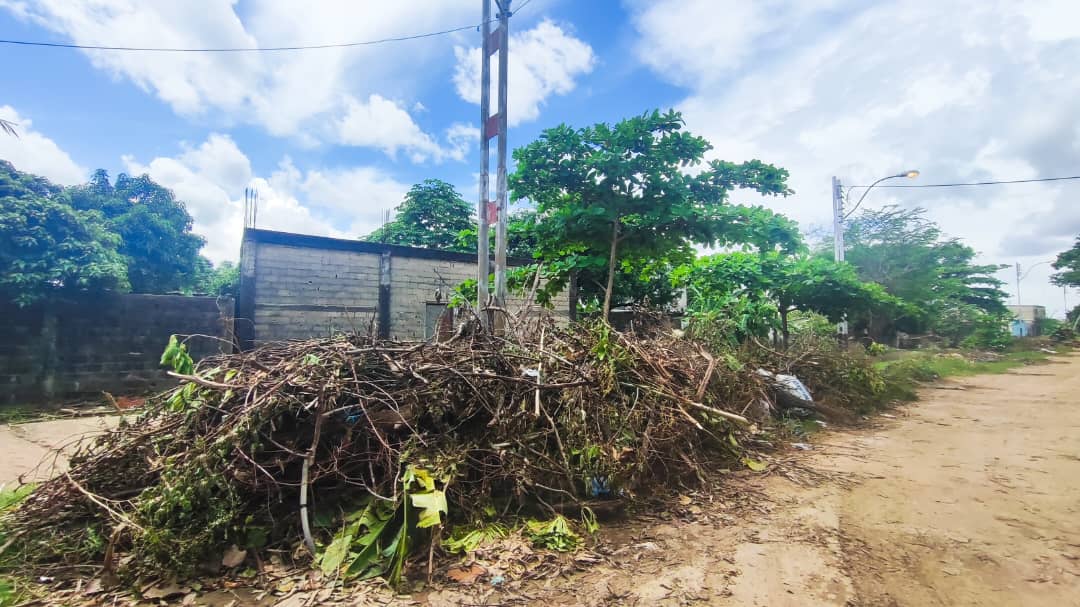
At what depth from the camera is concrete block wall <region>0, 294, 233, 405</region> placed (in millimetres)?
7879

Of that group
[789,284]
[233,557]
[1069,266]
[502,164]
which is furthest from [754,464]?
[1069,266]

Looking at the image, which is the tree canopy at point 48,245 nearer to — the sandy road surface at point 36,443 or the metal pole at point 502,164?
the sandy road surface at point 36,443

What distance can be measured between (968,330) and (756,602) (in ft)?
87.6

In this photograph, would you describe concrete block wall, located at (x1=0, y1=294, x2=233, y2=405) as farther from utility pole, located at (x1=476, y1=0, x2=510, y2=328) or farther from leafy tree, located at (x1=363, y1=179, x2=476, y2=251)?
leafy tree, located at (x1=363, y1=179, x2=476, y2=251)

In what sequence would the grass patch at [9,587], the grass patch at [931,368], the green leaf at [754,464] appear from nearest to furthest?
1. the grass patch at [9,587]
2. the green leaf at [754,464]
3. the grass patch at [931,368]

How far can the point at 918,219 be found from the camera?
72.4ft

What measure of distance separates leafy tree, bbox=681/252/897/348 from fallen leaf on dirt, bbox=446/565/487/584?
739 centimetres

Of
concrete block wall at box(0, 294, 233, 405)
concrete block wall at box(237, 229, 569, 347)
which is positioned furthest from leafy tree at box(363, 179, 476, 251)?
concrete block wall at box(0, 294, 233, 405)

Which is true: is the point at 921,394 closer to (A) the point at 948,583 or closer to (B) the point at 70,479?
(A) the point at 948,583

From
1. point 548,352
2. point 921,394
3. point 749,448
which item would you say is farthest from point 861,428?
point 548,352

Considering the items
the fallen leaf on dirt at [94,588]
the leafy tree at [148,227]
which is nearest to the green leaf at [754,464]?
the fallen leaf on dirt at [94,588]

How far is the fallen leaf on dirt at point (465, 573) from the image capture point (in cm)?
260

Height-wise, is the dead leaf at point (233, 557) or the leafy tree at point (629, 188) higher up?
the leafy tree at point (629, 188)

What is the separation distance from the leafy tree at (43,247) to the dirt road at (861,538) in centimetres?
382
